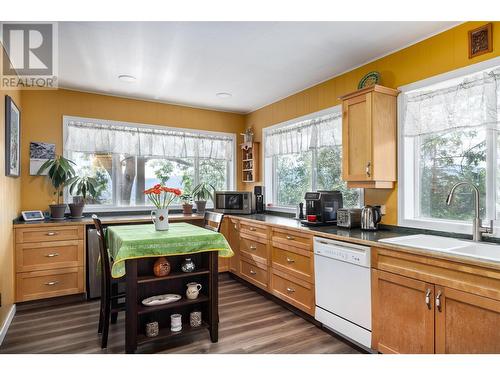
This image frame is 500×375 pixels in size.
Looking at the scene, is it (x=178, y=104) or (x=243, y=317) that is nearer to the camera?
(x=243, y=317)

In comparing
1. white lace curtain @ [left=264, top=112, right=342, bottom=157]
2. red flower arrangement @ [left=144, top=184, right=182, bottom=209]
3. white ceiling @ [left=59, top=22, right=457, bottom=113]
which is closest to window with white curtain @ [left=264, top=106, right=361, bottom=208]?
white lace curtain @ [left=264, top=112, right=342, bottom=157]

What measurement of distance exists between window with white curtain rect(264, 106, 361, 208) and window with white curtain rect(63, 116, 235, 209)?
0.92 m

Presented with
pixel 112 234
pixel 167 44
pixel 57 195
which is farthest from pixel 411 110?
pixel 57 195

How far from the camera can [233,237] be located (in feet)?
13.8

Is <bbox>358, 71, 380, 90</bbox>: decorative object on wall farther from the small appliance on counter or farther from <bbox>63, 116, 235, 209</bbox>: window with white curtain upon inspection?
<bbox>63, 116, 235, 209</bbox>: window with white curtain

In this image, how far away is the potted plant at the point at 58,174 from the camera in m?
3.54

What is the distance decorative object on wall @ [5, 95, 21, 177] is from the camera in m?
2.75

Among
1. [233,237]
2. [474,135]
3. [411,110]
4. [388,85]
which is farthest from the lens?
[233,237]

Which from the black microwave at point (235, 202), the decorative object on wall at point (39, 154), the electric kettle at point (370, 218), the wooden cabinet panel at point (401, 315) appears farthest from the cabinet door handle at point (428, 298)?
the decorative object on wall at point (39, 154)

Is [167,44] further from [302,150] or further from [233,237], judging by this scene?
[233,237]

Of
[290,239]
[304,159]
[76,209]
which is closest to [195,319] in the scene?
[290,239]

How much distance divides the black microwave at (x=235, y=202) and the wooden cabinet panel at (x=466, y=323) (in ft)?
9.18

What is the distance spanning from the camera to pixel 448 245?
2.20 metres

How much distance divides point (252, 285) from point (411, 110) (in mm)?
2585
